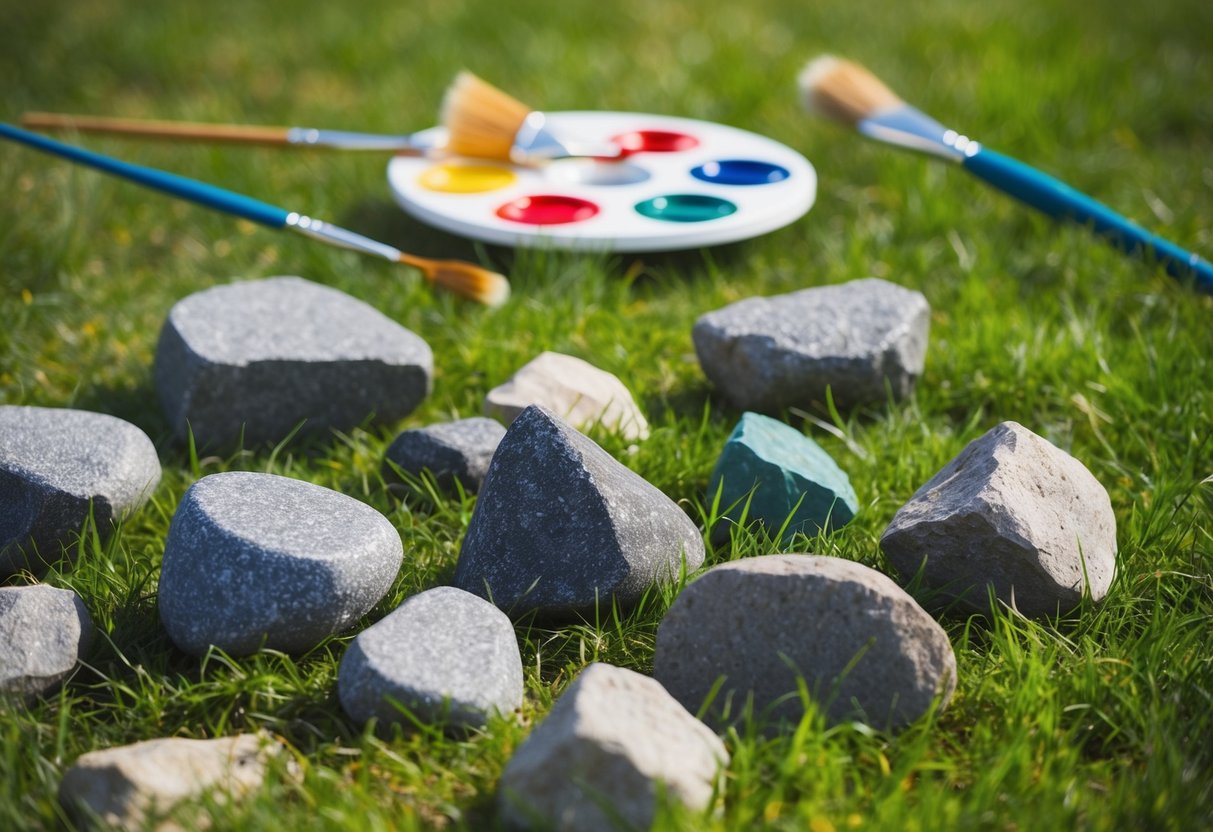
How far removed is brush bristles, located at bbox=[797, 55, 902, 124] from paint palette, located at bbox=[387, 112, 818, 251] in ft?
0.55

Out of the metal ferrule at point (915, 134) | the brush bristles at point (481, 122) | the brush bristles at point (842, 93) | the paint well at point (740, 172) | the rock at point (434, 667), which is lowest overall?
the rock at point (434, 667)

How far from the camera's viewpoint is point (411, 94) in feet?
13.9

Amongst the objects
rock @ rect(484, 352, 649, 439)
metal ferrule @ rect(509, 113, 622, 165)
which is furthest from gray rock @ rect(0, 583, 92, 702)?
metal ferrule @ rect(509, 113, 622, 165)

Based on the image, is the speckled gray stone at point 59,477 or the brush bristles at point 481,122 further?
the brush bristles at point 481,122

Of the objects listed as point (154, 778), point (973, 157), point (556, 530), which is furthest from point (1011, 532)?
point (973, 157)

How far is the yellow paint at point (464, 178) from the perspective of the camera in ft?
10.2

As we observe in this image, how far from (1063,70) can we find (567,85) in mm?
1713

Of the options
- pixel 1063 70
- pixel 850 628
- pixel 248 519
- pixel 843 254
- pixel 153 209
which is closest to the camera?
pixel 850 628

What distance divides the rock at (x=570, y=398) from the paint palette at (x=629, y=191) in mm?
580

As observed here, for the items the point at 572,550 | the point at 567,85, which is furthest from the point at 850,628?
the point at 567,85

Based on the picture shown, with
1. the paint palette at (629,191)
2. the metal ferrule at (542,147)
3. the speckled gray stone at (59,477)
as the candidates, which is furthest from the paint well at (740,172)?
the speckled gray stone at (59,477)

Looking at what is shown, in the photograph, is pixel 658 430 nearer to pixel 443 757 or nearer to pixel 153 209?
pixel 443 757

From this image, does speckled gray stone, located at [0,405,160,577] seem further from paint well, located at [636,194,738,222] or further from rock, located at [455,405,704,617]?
paint well, located at [636,194,738,222]

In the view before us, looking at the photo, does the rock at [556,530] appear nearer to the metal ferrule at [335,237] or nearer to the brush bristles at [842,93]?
the metal ferrule at [335,237]
